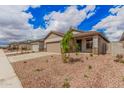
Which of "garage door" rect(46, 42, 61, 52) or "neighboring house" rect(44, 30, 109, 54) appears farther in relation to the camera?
"garage door" rect(46, 42, 61, 52)

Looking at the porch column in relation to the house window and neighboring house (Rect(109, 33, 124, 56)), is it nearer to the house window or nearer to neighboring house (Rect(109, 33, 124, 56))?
the house window

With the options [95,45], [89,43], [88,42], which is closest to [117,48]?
[95,45]

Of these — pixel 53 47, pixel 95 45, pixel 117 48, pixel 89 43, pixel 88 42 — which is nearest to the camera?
pixel 117 48

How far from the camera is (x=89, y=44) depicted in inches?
655

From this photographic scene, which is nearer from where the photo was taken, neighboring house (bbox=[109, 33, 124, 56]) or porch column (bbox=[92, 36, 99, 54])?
neighboring house (bbox=[109, 33, 124, 56])

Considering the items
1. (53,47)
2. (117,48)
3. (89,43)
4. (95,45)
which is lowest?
(117,48)

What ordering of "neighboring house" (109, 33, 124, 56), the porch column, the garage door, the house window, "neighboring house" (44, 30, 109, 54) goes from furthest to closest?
the garage door, the house window, "neighboring house" (44, 30, 109, 54), the porch column, "neighboring house" (109, 33, 124, 56)

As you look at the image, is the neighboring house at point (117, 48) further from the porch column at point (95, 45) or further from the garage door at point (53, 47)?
the garage door at point (53, 47)

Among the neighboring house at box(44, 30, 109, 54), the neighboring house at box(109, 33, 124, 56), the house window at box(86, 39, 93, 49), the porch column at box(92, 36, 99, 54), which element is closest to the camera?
the neighboring house at box(109, 33, 124, 56)

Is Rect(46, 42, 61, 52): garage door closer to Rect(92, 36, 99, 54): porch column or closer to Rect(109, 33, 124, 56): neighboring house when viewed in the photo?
Rect(92, 36, 99, 54): porch column

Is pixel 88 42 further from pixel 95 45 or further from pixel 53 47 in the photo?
pixel 53 47

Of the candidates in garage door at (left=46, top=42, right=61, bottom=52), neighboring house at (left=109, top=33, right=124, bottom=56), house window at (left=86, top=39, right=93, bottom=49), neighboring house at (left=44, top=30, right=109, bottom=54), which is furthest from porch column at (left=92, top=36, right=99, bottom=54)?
garage door at (left=46, top=42, right=61, bottom=52)

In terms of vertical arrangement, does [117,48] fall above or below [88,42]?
below
